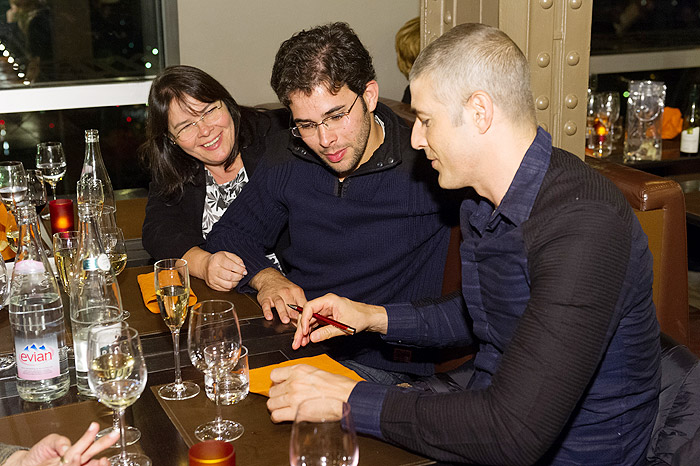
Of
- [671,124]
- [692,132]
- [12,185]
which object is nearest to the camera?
[12,185]

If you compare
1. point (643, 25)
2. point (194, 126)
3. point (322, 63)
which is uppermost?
point (643, 25)

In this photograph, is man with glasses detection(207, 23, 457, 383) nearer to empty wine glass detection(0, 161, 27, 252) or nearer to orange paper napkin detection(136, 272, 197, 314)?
orange paper napkin detection(136, 272, 197, 314)

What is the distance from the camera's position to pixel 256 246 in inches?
87.3

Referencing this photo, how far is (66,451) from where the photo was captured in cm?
108

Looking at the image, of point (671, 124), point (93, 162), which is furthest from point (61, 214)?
point (671, 124)

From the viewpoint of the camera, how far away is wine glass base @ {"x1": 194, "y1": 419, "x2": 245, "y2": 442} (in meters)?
1.18

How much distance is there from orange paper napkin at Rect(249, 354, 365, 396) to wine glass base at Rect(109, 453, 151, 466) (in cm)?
25

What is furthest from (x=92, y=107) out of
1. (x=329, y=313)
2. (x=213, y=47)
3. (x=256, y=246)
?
(x=329, y=313)

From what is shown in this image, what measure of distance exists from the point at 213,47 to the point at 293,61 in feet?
8.06

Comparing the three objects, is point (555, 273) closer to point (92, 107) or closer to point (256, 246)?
point (256, 246)

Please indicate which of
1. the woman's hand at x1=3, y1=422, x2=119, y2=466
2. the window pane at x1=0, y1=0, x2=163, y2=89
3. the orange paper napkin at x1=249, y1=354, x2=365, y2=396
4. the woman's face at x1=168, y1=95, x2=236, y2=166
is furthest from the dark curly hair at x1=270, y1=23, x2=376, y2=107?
the window pane at x1=0, y1=0, x2=163, y2=89

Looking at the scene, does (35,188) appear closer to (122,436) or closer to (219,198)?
(219,198)

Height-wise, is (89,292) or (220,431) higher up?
(89,292)

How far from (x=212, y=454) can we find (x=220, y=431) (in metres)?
Answer: 0.17
